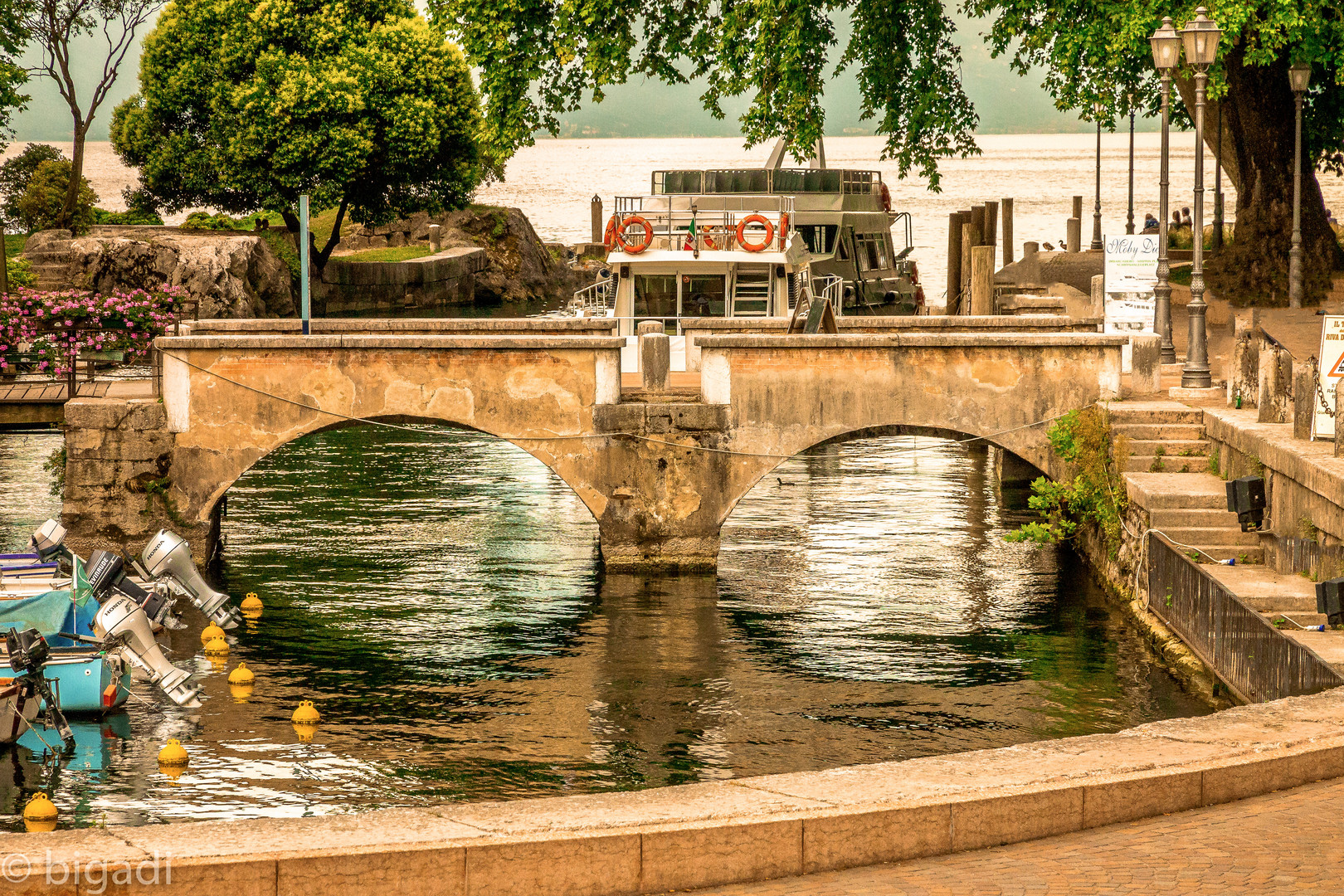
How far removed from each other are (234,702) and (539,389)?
231 inches

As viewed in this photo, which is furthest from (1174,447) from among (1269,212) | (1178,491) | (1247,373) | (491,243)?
(491,243)

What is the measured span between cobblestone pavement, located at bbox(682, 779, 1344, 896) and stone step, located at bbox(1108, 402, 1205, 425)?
10600 millimetres

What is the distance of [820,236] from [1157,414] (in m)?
16.9

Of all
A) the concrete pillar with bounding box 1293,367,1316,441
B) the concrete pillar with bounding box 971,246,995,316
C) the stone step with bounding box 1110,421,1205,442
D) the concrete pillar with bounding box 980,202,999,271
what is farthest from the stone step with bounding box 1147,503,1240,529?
the concrete pillar with bounding box 980,202,999,271

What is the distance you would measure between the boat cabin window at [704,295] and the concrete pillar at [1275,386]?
9227mm

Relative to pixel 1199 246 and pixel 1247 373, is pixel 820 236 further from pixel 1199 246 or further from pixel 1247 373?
pixel 1247 373

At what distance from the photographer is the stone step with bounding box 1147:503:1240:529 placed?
1608 cm

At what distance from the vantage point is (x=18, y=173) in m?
59.0

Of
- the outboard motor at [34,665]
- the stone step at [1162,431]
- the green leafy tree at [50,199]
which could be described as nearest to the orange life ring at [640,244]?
the stone step at [1162,431]

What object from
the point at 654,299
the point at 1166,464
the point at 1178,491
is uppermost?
the point at 654,299

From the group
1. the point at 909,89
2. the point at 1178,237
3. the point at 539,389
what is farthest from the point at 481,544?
the point at 1178,237

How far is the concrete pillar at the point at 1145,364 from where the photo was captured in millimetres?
19453

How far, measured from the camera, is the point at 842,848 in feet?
24.5

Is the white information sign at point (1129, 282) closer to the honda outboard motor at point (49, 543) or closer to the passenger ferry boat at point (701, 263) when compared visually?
the passenger ferry boat at point (701, 263)
